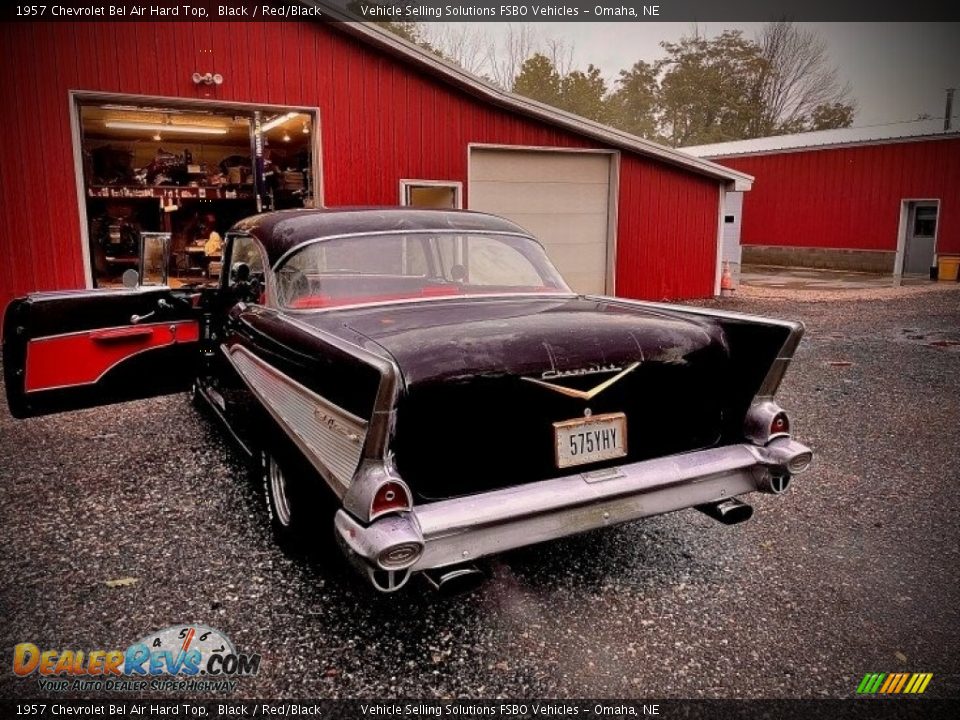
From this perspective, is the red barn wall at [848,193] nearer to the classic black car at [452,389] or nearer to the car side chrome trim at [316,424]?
the classic black car at [452,389]

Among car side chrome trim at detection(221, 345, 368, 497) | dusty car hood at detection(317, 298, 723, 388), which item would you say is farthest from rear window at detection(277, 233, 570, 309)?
car side chrome trim at detection(221, 345, 368, 497)

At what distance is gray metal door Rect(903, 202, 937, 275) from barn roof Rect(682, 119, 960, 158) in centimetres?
208

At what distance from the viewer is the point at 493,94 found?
34.6 ft

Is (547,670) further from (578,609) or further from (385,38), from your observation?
(385,38)

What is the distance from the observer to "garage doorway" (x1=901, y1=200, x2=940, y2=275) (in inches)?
820

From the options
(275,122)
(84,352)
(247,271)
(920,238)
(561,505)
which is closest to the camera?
(561,505)

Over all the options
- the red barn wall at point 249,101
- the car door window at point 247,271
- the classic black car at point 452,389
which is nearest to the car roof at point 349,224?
the classic black car at point 452,389

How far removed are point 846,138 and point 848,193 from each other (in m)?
2.04

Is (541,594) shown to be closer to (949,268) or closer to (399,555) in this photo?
(399,555)

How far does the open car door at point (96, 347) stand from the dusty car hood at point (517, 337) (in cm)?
207

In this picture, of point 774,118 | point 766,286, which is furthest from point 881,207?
point 774,118

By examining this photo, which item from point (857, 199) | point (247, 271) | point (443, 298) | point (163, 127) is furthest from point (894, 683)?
point (857, 199)

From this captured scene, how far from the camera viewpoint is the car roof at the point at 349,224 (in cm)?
363

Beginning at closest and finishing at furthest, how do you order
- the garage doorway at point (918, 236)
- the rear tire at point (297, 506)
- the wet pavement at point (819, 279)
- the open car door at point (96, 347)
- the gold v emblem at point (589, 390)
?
the gold v emblem at point (589, 390)
the rear tire at point (297, 506)
the open car door at point (96, 347)
the wet pavement at point (819, 279)
the garage doorway at point (918, 236)
